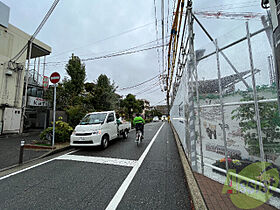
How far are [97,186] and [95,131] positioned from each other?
3.13 metres

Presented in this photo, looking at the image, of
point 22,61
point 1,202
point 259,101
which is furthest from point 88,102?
point 259,101

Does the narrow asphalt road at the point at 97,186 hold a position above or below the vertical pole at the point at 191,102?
below

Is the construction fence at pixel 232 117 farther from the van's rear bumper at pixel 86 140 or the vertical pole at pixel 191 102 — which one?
the van's rear bumper at pixel 86 140

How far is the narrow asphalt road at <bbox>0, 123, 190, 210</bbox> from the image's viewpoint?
2.33 meters

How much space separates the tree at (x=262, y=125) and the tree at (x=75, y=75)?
13940 mm

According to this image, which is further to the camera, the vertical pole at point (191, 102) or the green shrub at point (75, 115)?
the green shrub at point (75, 115)

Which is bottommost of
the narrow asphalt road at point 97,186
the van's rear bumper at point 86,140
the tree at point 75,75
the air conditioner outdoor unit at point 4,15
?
the narrow asphalt road at point 97,186

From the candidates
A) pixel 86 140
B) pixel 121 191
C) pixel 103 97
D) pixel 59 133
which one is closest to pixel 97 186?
pixel 121 191

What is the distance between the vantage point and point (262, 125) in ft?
6.78

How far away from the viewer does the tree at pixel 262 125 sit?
193 centimetres

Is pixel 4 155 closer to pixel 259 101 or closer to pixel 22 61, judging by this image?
pixel 259 101

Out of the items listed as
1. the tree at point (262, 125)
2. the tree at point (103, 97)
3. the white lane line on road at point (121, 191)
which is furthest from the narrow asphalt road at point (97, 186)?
the tree at point (103, 97)

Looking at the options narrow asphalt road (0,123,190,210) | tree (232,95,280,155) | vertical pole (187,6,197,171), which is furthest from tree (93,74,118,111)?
tree (232,95,280,155)

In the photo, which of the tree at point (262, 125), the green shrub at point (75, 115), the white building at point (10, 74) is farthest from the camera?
the green shrub at point (75, 115)
